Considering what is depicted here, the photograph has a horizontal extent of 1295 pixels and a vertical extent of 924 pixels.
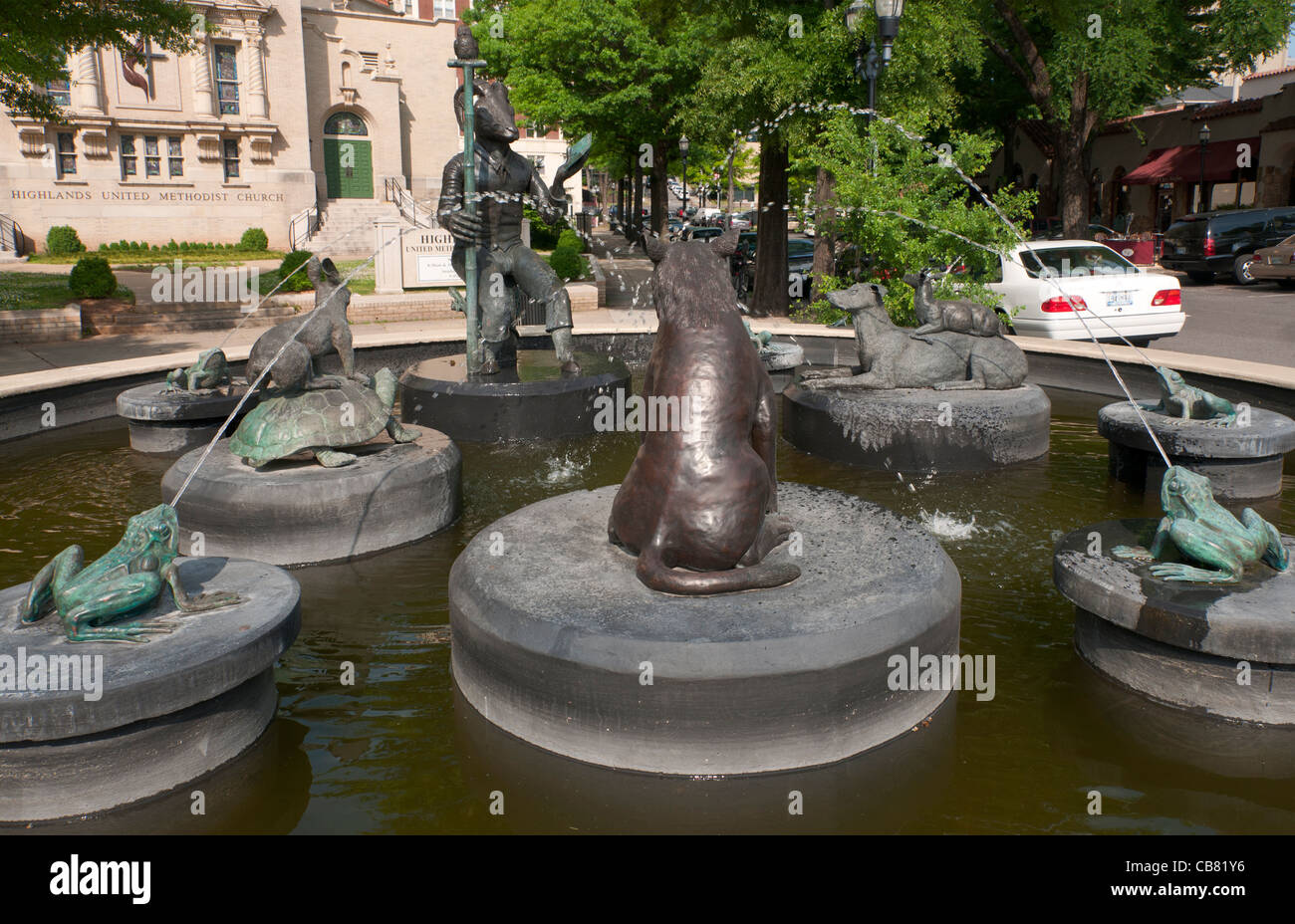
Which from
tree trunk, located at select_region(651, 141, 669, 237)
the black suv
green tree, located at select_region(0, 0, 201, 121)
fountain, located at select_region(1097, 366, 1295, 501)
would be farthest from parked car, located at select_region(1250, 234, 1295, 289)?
green tree, located at select_region(0, 0, 201, 121)

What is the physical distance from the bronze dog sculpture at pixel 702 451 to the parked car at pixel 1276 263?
86.1ft

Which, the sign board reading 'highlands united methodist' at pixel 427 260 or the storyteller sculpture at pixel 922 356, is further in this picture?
the sign board reading 'highlands united methodist' at pixel 427 260

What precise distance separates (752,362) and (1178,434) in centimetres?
464

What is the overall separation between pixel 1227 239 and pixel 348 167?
34.5m

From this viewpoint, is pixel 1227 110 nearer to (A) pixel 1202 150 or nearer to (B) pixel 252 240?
(A) pixel 1202 150

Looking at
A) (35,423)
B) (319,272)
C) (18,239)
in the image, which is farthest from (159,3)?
(18,239)

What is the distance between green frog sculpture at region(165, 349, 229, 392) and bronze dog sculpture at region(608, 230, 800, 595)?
6.38 m

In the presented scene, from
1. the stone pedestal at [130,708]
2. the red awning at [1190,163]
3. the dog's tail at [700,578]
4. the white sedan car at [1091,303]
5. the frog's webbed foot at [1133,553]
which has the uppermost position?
the red awning at [1190,163]

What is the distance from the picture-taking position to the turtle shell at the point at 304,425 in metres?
6.84

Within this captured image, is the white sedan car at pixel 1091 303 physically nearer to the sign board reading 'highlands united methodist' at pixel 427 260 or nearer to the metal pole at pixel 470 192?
the metal pole at pixel 470 192

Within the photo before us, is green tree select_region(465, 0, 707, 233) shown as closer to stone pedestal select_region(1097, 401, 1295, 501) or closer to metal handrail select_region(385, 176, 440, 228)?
metal handrail select_region(385, 176, 440, 228)

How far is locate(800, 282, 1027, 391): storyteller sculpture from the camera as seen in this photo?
921 centimetres

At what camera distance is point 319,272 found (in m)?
7.75

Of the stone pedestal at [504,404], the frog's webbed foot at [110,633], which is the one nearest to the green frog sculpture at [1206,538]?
the frog's webbed foot at [110,633]
